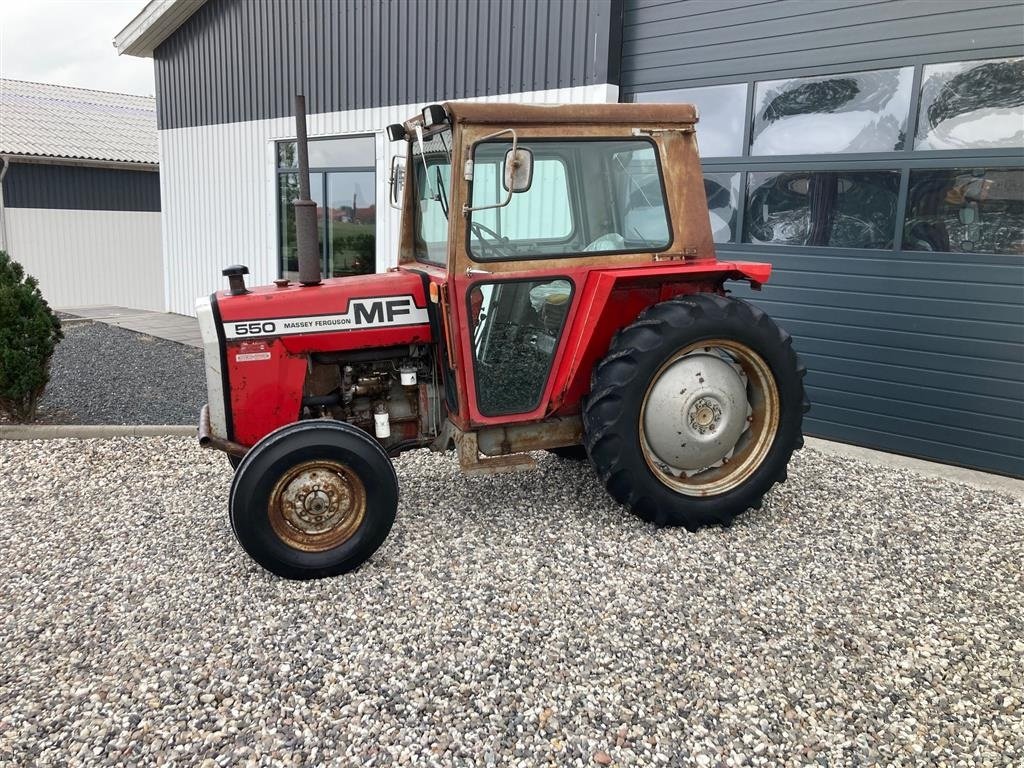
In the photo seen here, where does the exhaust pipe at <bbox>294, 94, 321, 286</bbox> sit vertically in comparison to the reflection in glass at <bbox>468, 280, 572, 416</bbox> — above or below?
above

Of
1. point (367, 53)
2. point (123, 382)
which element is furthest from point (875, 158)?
point (123, 382)

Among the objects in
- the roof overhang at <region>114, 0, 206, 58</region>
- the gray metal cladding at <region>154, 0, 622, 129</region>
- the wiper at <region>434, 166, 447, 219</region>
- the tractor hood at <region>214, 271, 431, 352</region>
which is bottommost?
the tractor hood at <region>214, 271, 431, 352</region>

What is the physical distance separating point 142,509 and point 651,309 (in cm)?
301

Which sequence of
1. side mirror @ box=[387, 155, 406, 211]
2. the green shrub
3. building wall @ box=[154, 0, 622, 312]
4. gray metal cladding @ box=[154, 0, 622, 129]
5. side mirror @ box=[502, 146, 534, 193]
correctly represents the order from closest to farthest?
1. side mirror @ box=[502, 146, 534, 193]
2. side mirror @ box=[387, 155, 406, 211]
3. the green shrub
4. gray metal cladding @ box=[154, 0, 622, 129]
5. building wall @ box=[154, 0, 622, 312]

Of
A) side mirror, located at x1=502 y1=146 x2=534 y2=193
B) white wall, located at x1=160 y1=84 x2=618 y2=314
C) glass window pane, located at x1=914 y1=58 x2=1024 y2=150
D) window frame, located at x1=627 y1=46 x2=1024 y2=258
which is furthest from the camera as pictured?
white wall, located at x1=160 y1=84 x2=618 y2=314

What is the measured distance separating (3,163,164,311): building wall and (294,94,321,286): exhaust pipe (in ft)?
50.2

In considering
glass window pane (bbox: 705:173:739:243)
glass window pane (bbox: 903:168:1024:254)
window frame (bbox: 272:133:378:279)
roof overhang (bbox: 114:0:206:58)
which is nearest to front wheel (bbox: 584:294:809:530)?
glass window pane (bbox: 903:168:1024:254)

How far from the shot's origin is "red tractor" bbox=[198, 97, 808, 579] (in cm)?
351

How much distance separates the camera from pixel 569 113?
3658 millimetres

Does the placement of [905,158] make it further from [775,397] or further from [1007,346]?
[775,397]

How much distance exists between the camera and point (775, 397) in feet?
13.3

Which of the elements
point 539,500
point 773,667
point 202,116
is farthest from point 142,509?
point 202,116

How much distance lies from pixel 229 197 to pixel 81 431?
22.1ft

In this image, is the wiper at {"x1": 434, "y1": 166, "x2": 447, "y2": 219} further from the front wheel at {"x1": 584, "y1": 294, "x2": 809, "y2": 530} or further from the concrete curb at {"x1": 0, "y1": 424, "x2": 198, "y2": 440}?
the concrete curb at {"x1": 0, "y1": 424, "x2": 198, "y2": 440}
